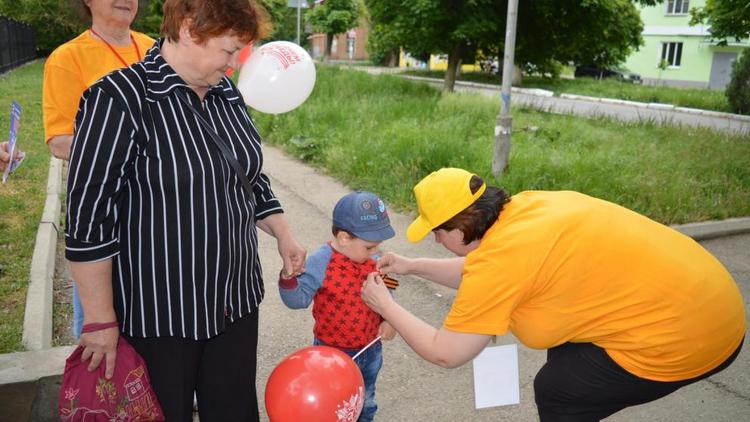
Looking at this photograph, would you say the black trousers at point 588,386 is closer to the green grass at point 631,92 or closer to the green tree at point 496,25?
the green tree at point 496,25

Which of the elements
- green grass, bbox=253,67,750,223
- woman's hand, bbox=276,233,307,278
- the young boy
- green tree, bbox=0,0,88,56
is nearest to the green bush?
→ green grass, bbox=253,67,750,223

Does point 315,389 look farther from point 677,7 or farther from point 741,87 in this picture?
point 677,7

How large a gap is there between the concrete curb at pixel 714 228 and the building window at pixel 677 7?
32.8 meters

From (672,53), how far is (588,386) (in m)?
38.6

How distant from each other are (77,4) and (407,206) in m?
4.44

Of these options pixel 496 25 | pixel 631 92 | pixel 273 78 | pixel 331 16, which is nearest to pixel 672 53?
pixel 631 92

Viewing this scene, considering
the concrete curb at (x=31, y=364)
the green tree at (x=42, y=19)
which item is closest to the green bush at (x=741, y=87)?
the concrete curb at (x=31, y=364)

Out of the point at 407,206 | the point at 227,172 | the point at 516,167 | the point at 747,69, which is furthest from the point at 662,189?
the point at 747,69

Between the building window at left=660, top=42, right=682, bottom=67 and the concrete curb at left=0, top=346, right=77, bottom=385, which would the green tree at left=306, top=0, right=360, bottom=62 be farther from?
the concrete curb at left=0, top=346, right=77, bottom=385

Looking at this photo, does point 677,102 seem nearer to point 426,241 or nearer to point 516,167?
point 516,167

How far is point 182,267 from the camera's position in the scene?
181cm

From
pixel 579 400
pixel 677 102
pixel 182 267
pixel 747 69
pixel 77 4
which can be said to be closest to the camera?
pixel 182 267

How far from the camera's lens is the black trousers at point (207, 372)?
191 cm

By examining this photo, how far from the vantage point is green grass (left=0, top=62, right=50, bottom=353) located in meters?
→ 3.79
